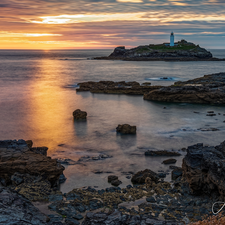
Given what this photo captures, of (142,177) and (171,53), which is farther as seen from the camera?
(171,53)

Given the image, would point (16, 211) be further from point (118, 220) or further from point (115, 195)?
point (115, 195)

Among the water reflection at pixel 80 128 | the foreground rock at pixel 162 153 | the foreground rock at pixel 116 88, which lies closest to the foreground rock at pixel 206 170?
the foreground rock at pixel 162 153

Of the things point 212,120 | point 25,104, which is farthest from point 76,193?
point 25,104

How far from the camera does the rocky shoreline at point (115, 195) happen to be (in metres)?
8.54

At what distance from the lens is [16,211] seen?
7781 millimetres

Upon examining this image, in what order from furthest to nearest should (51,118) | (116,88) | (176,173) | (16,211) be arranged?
(116,88) → (51,118) → (176,173) → (16,211)

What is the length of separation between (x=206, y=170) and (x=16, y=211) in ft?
22.5

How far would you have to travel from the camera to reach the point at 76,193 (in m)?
11.4

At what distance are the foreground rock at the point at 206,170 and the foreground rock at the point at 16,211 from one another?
5.71m

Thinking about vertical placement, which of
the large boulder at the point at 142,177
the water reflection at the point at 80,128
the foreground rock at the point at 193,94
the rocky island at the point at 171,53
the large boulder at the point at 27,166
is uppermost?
the rocky island at the point at 171,53

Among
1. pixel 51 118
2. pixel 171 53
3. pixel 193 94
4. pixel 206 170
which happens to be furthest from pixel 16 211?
pixel 171 53

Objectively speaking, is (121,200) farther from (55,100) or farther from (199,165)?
(55,100)

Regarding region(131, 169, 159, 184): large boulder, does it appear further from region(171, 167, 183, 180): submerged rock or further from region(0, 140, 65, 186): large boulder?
region(0, 140, 65, 186): large boulder

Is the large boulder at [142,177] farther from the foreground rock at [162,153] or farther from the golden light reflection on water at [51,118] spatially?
the golden light reflection on water at [51,118]
